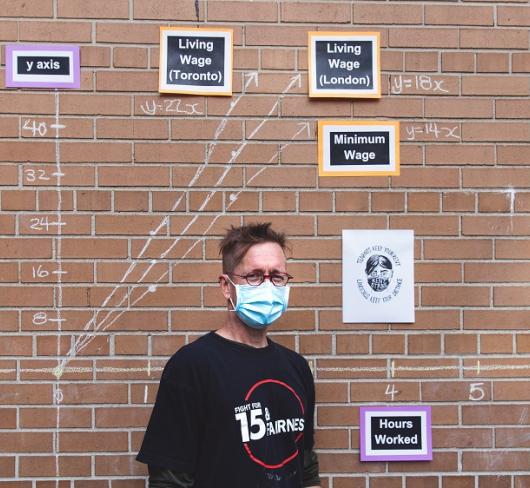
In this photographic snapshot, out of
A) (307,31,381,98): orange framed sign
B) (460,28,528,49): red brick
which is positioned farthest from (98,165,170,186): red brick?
(460,28,528,49): red brick

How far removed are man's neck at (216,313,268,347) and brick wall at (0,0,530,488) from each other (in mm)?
503

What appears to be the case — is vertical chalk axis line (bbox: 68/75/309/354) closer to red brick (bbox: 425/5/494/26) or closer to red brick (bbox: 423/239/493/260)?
red brick (bbox: 425/5/494/26)

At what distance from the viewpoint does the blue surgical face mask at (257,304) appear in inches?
111

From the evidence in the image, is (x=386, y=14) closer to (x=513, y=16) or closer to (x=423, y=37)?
(x=423, y=37)

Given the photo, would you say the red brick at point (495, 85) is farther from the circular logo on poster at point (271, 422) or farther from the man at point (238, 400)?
the circular logo on poster at point (271, 422)

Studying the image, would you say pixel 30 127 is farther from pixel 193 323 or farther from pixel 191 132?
pixel 193 323

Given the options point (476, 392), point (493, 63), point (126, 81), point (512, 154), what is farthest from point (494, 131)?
point (126, 81)

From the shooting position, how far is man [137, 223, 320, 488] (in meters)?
2.67

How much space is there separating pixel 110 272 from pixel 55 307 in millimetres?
308

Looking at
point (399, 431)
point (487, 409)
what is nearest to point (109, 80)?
point (399, 431)

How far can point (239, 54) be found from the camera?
3.45m

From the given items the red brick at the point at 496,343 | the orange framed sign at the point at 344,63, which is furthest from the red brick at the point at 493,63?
the red brick at the point at 496,343

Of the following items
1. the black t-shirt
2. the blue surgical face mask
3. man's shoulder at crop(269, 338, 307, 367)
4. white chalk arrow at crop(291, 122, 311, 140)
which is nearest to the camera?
the black t-shirt

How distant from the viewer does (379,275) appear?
3465 millimetres
